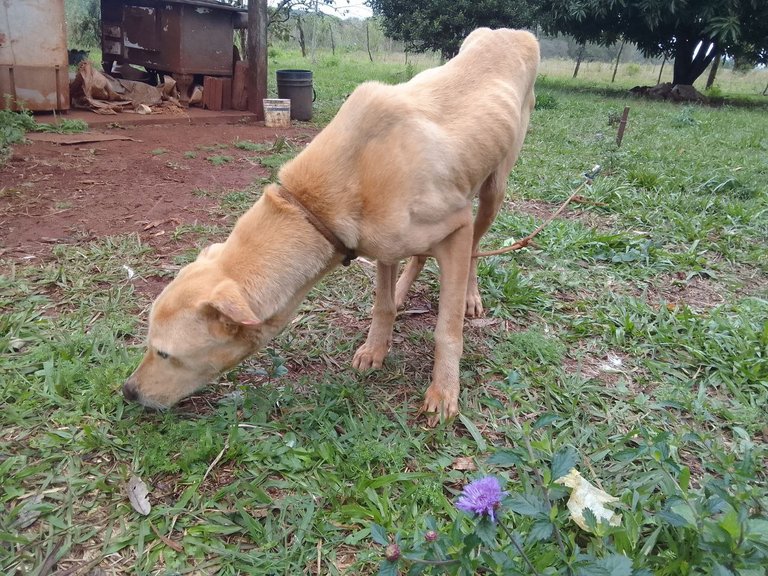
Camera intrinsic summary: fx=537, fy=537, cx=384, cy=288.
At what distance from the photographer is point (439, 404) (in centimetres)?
290

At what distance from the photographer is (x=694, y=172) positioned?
7000 millimetres

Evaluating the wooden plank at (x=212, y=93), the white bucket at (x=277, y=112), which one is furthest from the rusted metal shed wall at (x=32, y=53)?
the white bucket at (x=277, y=112)

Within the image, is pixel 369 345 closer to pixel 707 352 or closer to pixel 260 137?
pixel 707 352

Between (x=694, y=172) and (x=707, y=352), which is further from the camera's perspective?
(x=694, y=172)

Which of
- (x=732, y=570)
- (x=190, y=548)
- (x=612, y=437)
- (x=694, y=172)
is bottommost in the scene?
(x=190, y=548)

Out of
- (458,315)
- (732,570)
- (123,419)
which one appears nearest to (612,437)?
(458,315)

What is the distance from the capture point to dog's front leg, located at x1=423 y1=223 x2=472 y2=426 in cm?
293

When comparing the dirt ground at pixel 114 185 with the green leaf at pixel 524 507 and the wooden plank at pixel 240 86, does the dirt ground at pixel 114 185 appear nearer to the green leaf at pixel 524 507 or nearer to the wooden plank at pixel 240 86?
the wooden plank at pixel 240 86

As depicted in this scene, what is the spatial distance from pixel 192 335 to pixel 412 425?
1.20 m

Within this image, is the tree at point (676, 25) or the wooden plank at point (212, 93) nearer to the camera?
the wooden plank at point (212, 93)

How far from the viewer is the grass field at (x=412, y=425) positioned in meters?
1.97

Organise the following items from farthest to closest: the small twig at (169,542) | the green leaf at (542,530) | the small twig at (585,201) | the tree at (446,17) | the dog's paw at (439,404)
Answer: the tree at (446,17), the small twig at (585,201), the dog's paw at (439,404), the small twig at (169,542), the green leaf at (542,530)

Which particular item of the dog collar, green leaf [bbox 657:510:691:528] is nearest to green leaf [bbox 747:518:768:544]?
green leaf [bbox 657:510:691:528]

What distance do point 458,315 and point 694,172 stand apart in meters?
5.63
